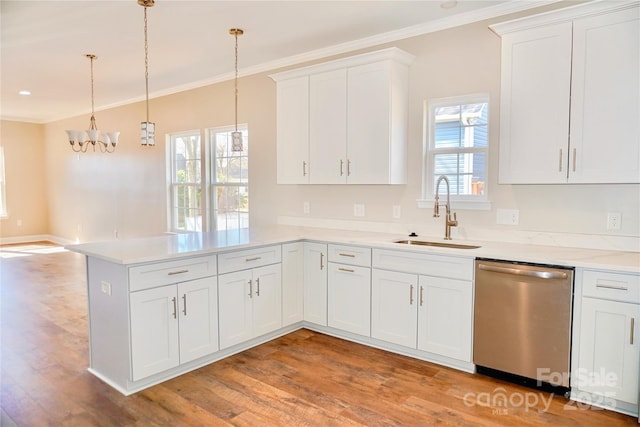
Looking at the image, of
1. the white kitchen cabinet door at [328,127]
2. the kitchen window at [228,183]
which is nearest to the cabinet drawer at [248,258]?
the white kitchen cabinet door at [328,127]

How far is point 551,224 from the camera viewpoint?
302 centimetres

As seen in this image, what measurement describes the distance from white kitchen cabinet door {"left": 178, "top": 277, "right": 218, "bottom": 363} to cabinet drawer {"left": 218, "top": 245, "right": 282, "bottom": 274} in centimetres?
15

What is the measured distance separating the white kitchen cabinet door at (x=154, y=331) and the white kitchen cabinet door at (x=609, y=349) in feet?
8.41

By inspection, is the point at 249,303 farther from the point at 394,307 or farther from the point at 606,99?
the point at 606,99

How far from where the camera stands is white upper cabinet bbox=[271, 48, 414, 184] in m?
3.46

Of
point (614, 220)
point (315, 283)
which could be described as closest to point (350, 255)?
point (315, 283)

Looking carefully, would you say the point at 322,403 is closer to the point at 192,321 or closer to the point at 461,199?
the point at 192,321

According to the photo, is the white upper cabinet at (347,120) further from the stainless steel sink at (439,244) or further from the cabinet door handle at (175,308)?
the cabinet door handle at (175,308)

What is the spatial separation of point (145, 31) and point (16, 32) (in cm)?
124

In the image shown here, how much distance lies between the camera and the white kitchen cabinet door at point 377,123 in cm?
345

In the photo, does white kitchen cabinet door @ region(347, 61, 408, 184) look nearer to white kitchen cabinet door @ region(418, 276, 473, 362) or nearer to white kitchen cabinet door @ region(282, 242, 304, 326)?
white kitchen cabinet door @ region(282, 242, 304, 326)

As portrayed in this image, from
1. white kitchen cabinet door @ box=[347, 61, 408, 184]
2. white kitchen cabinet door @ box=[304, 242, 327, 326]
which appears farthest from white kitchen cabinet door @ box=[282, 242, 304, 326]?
white kitchen cabinet door @ box=[347, 61, 408, 184]

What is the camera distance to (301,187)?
4.52 metres

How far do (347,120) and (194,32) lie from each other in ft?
5.19
